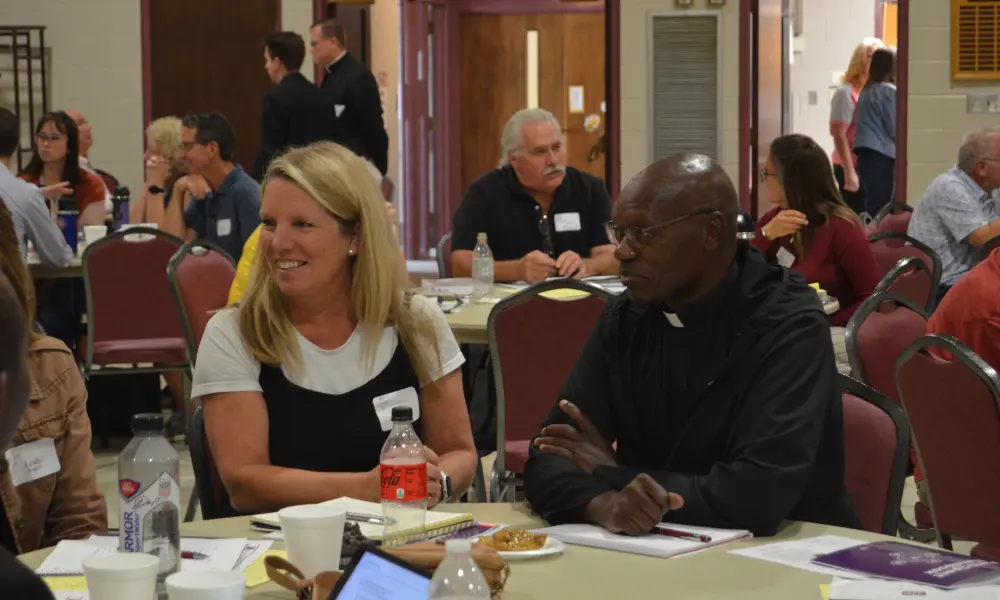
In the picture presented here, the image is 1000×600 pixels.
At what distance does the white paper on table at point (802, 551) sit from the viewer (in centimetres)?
206

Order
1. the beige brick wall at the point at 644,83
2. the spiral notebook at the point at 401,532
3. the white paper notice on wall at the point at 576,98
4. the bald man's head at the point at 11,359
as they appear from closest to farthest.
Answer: the bald man's head at the point at 11,359 < the spiral notebook at the point at 401,532 < the beige brick wall at the point at 644,83 < the white paper notice on wall at the point at 576,98

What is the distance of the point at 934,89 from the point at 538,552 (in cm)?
852

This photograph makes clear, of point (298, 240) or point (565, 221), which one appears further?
point (565, 221)

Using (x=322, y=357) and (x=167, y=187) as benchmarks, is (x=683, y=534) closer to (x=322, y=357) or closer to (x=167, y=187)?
(x=322, y=357)

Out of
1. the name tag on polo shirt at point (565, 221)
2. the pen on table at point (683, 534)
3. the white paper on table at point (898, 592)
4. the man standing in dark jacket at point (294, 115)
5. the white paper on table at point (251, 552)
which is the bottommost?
the pen on table at point (683, 534)

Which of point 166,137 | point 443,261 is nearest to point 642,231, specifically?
point 443,261

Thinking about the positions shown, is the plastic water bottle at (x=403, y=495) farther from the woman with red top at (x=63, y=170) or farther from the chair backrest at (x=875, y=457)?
the woman with red top at (x=63, y=170)

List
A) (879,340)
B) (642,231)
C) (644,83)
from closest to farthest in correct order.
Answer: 1. (642,231)
2. (879,340)
3. (644,83)

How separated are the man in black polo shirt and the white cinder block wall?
765cm

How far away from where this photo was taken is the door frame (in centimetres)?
1294

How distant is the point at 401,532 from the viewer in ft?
7.02

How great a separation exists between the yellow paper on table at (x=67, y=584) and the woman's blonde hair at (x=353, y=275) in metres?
0.81

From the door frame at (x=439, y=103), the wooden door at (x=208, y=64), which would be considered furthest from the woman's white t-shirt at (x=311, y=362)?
the door frame at (x=439, y=103)

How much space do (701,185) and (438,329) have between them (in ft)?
2.14
